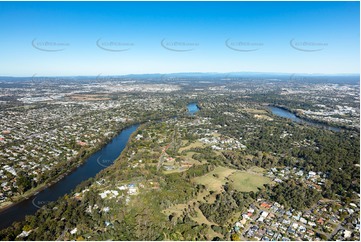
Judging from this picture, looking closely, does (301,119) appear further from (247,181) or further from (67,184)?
(67,184)

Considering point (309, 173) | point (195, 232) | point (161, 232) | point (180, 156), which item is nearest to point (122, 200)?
point (161, 232)

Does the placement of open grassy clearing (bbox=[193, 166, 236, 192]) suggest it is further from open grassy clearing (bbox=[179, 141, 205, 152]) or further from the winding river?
the winding river

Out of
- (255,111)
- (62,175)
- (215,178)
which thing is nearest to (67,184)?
(62,175)

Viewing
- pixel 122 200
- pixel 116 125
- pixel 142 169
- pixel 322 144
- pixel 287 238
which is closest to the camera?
pixel 287 238

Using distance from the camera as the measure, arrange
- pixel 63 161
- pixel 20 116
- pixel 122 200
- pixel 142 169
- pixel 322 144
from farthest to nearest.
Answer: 1. pixel 20 116
2. pixel 322 144
3. pixel 63 161
4. pixel 142 169
5. pixel 122 200

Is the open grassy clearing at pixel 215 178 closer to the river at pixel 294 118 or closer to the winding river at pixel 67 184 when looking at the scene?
the winding river at pixel 67 184

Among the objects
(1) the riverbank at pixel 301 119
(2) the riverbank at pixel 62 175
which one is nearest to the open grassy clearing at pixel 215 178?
(2) the riverbank at pixel 62 175

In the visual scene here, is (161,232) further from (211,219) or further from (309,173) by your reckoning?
(309,173)

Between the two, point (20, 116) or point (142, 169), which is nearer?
point (142, 169)
